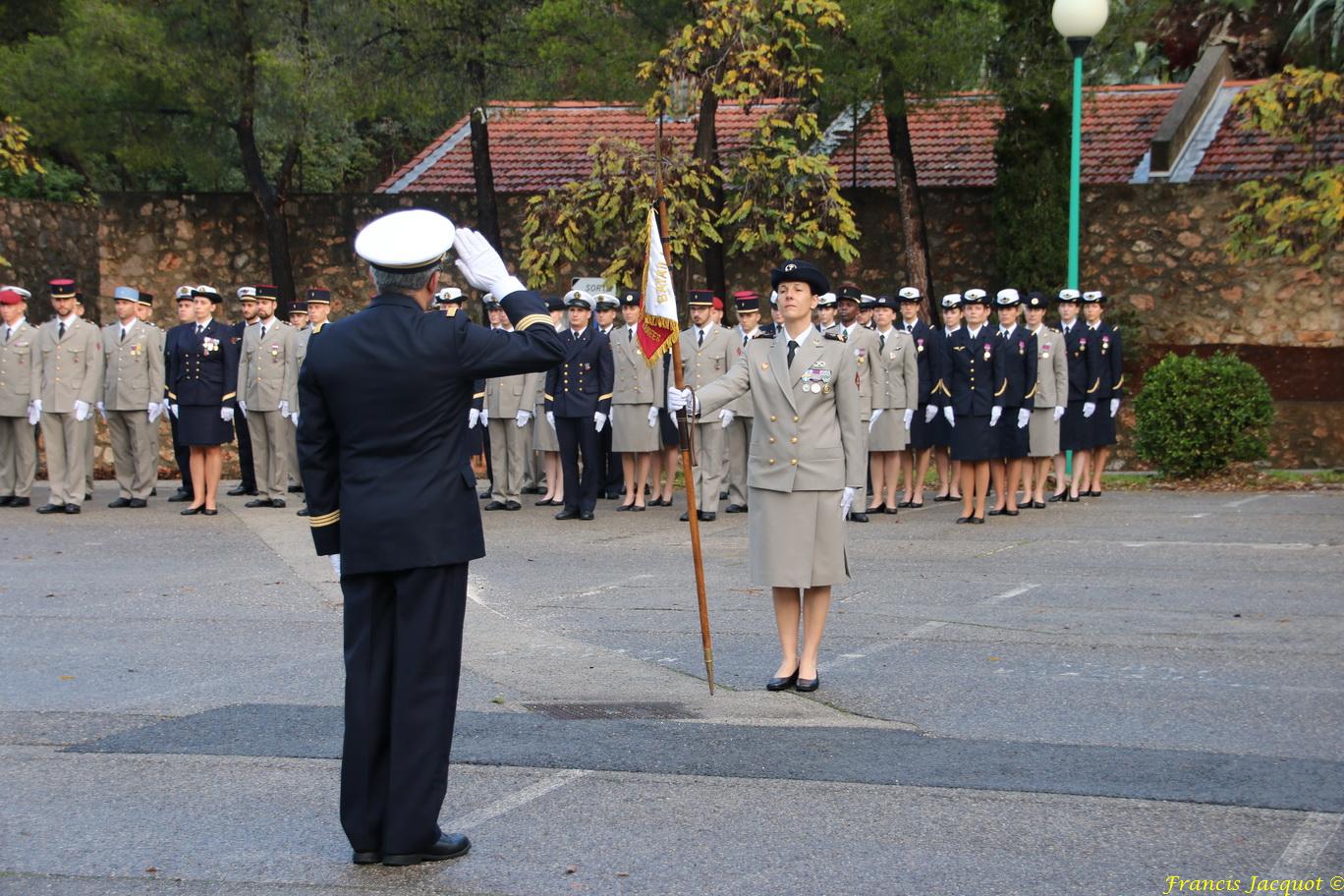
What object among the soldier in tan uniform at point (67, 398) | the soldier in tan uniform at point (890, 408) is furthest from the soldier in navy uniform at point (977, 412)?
the soldier in tan uniform at point (67, 398)

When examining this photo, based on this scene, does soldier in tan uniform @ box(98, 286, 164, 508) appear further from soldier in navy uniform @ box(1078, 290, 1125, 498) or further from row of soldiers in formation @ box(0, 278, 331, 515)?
soldier in navy uniform @ box(1078, 290, 1125, 498)

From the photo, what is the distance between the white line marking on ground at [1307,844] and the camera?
16.5ft

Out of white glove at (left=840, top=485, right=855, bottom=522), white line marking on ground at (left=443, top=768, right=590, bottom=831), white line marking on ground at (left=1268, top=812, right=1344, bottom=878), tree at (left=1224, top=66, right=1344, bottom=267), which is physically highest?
tree at (left=1224, top=66, right=1344, bottom=267)

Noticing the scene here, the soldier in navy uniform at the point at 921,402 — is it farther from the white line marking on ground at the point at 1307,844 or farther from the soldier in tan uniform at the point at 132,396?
the white line marking on ground at the point at 1307,844

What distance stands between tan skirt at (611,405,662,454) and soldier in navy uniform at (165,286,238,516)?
4101 mm

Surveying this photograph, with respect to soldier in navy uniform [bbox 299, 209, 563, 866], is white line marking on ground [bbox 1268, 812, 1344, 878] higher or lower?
lower

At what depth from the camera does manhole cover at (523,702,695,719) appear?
7262 mm

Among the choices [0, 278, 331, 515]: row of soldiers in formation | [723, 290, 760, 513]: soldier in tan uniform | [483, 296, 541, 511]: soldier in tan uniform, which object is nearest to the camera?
[723, 290, 760, 513]: soldier in tan uniform

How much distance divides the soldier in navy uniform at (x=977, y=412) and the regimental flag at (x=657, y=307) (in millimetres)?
8010

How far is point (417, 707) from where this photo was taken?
205 inches

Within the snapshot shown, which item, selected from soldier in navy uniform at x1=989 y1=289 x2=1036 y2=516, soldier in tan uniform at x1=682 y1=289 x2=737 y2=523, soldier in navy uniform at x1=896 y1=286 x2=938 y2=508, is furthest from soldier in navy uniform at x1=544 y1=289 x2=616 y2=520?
soldier in navy uniform at x1=989 y1=289 x2=1036 y2=516

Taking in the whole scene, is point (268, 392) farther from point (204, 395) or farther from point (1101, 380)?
point (1101, 380)

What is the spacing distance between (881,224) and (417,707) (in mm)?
19702

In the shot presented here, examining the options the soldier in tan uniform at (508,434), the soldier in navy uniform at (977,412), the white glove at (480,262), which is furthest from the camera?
the soldier in tan uniform at (508,434)
